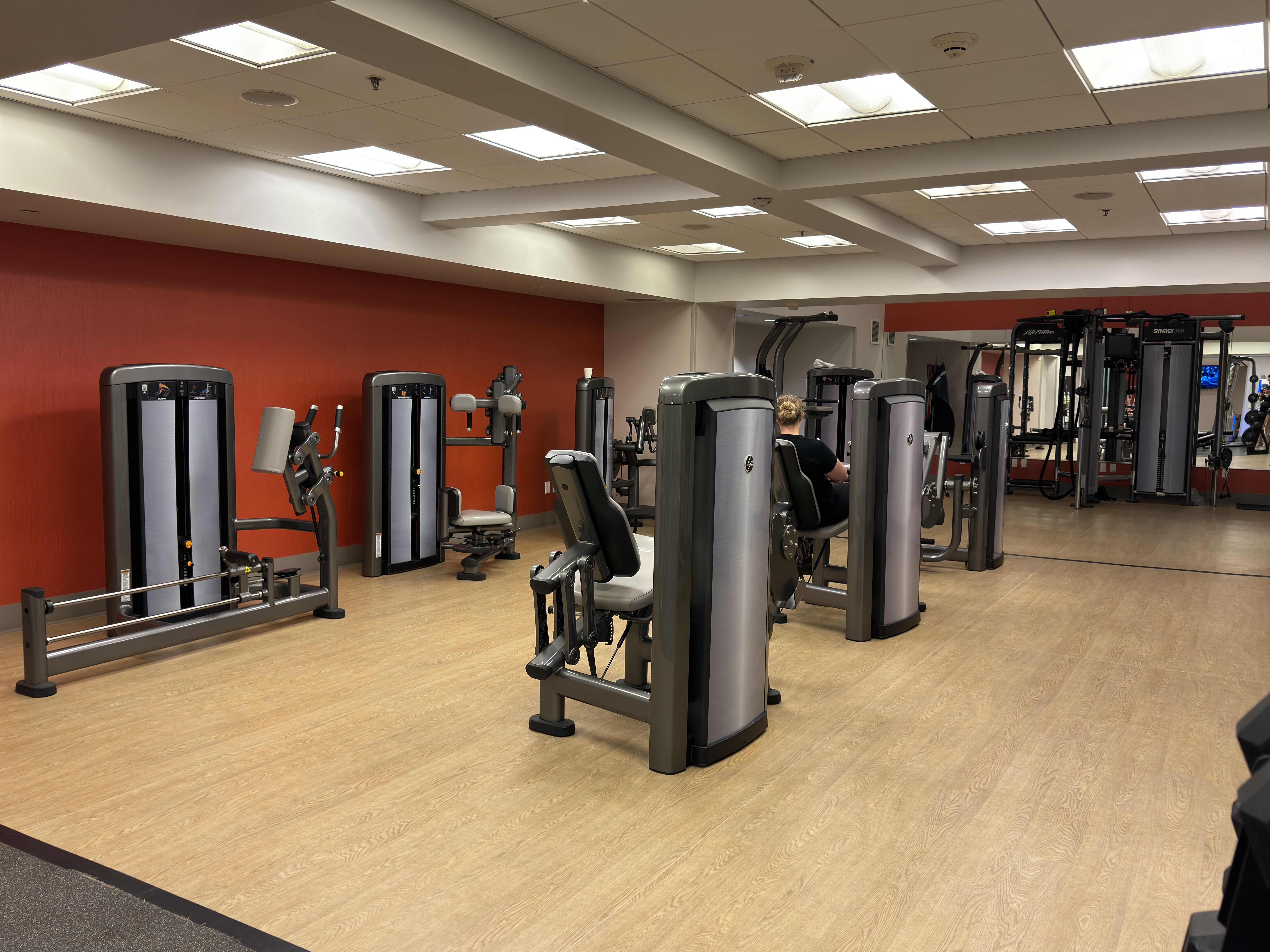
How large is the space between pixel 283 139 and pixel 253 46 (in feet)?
4.26

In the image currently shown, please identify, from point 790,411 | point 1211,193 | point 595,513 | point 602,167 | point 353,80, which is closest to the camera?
A: point 595,513

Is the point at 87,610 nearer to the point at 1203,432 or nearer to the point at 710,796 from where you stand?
the point at 710,796

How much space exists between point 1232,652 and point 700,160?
150 inches

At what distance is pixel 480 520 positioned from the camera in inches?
274

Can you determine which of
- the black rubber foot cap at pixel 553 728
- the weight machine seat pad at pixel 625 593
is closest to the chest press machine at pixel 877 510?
the weight machine seat pad at pixel 625 593

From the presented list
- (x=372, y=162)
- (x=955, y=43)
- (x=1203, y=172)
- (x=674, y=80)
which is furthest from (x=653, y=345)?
(x=955, y=43)

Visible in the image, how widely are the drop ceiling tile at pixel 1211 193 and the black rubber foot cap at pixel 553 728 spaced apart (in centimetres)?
486

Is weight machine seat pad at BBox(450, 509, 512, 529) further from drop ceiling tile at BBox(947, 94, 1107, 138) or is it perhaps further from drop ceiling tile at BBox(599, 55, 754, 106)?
drop ceiling tile at BBox(947, 94, 1107, 138)

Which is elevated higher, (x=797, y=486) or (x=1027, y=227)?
(x=1027, y=227)

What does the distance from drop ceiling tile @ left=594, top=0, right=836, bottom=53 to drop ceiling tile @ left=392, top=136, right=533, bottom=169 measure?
166 centimetres

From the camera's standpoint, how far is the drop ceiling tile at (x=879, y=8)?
10.6 ft

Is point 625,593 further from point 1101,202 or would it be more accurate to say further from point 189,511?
point 1101,202

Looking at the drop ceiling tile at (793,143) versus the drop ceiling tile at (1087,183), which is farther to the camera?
the drop ceiling tile at (1087,183)

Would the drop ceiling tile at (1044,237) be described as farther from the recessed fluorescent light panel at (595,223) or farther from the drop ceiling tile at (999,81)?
the drop ceiling tile at (999,81)
